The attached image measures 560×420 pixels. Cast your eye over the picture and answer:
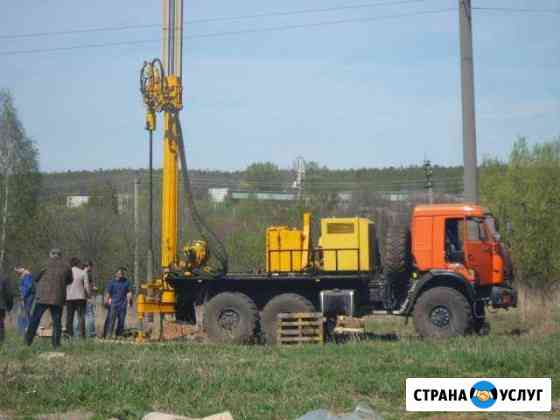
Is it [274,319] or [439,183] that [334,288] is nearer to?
[274,319]

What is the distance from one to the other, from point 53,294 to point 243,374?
5262 millimetres

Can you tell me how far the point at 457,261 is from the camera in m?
19.0

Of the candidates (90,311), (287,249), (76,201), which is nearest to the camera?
(287,249)

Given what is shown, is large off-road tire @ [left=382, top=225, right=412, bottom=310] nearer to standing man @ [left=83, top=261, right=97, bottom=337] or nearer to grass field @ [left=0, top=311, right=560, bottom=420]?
grass field @ [left=0, top=311, right=560, bottom=420]

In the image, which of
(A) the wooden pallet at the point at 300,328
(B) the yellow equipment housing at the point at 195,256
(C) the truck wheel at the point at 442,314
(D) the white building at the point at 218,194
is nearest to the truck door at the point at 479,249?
(C) the truck wheel at the point at 442,314

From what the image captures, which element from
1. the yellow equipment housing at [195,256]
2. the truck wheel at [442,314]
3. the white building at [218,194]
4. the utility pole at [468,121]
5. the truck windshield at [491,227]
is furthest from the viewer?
the white building at [218,194]

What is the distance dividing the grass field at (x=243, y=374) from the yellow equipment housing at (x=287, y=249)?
356 centimetres

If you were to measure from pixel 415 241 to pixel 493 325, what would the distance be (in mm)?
4860

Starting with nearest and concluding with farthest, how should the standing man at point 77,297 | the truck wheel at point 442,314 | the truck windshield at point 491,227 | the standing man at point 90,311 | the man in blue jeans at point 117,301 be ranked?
the truck wheel at point 442,314
the truck windshield at point 491,227
the standing man at point 77,297
the standing man at point 90,311
the man in blue jeans at point 117,301

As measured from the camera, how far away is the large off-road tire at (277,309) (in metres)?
19.0

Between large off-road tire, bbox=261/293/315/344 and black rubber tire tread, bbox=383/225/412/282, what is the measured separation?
6.04ft

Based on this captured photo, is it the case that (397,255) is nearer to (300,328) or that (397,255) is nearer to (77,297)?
(300,328)

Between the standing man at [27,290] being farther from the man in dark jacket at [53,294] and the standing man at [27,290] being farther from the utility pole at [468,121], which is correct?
the utility pole at [468,121]

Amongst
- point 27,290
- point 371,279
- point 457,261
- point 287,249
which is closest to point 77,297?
point 27,290
